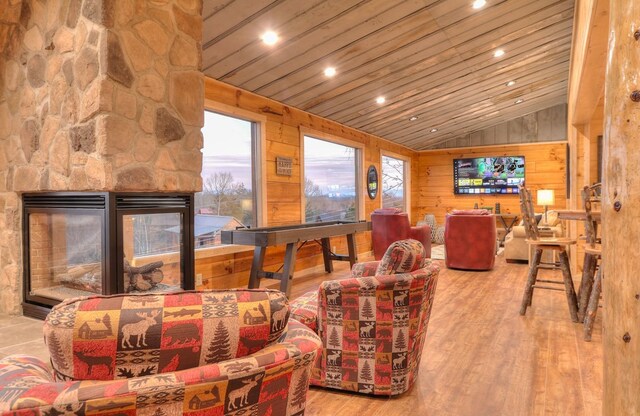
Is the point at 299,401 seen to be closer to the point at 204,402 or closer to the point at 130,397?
the point at 204,402

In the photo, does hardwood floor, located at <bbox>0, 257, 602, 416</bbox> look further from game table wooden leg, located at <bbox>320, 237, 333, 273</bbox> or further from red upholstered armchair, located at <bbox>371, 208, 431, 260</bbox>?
red upholstered armchair, located at <bbox>371, 208, 431, 260</bbox>

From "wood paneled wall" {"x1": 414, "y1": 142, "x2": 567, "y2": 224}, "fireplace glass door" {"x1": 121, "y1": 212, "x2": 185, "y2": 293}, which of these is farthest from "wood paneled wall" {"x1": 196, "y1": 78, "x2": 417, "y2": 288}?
"wood paneled wall" {"x1": 414, "y1": 142, "x2": 567, "y2": 224}

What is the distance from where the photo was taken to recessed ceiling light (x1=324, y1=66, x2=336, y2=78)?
4917 millimetres

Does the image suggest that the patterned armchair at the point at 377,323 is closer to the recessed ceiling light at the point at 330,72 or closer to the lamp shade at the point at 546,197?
the recessed ceiling light at the point at 330,72

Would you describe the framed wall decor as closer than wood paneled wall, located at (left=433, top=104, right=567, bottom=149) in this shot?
Yes

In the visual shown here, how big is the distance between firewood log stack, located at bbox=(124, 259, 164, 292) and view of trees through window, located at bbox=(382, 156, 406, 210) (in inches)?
255

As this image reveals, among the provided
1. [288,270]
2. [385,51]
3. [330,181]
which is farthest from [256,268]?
[330,181]

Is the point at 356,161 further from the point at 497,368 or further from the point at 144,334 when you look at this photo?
the point at 144,334

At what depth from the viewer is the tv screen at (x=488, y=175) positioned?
Answer: 33.5 ft

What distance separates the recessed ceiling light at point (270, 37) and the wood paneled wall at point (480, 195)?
7713 mm

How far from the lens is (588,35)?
2900 millimetres

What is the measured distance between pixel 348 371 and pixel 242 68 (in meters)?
3.28

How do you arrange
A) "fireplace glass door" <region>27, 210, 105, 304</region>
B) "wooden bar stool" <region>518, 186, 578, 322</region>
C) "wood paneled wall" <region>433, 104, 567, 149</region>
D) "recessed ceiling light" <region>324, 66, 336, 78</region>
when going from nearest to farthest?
"fireplace glass door" <region>27, 210, 105, 304</region> → "wooden bar stool" <region>518, 186, 578, 322</region> → "recessed ceiling light" <region>324, 66, 336, 78</region> → "wood paneled wall" <region>433, 104, 567, 149</region>

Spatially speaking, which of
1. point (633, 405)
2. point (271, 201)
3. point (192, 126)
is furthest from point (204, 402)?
point (271, 201)
